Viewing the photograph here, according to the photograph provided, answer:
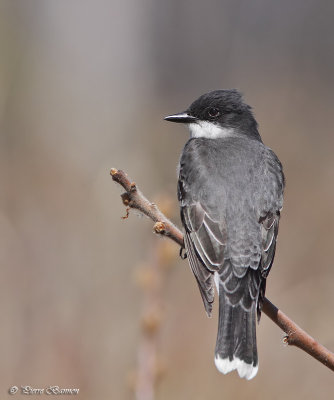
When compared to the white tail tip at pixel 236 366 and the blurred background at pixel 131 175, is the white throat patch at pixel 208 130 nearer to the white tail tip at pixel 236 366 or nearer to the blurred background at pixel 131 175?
the blurred background at pixel 131 175

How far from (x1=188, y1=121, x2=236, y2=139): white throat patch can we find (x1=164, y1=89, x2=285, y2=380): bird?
15 cm

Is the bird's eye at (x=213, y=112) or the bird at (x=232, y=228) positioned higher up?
the bird's eye at (x=213, y=112)

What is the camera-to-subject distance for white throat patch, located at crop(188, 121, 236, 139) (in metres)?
4.94

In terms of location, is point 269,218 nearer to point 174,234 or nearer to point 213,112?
point 174,234

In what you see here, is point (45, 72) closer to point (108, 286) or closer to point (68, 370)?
point (108, 286)

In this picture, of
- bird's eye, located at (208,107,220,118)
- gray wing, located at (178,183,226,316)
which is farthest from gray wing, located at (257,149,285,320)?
bird's eye, located at (208,107,220,118)

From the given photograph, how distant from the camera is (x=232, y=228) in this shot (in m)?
4.11

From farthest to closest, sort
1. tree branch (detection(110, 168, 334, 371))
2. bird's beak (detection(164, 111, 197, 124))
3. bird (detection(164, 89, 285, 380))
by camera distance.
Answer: bird's beak (detection(164, 111, 197, 124))
bird (detection(164, 89, 285, 380))
tree branch (detection(110, 168, 334, 371))

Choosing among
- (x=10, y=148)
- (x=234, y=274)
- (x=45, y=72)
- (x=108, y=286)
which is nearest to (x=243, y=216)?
(x=234, y=274)

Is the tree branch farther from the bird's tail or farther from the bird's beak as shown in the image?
the bird's beak

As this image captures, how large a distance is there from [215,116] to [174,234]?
5.67ft

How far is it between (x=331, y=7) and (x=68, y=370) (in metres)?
9.77

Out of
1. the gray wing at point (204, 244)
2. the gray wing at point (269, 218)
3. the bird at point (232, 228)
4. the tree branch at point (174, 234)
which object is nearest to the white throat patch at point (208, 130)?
the bird at point (232, 228)

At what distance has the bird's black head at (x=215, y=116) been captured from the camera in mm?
4945
